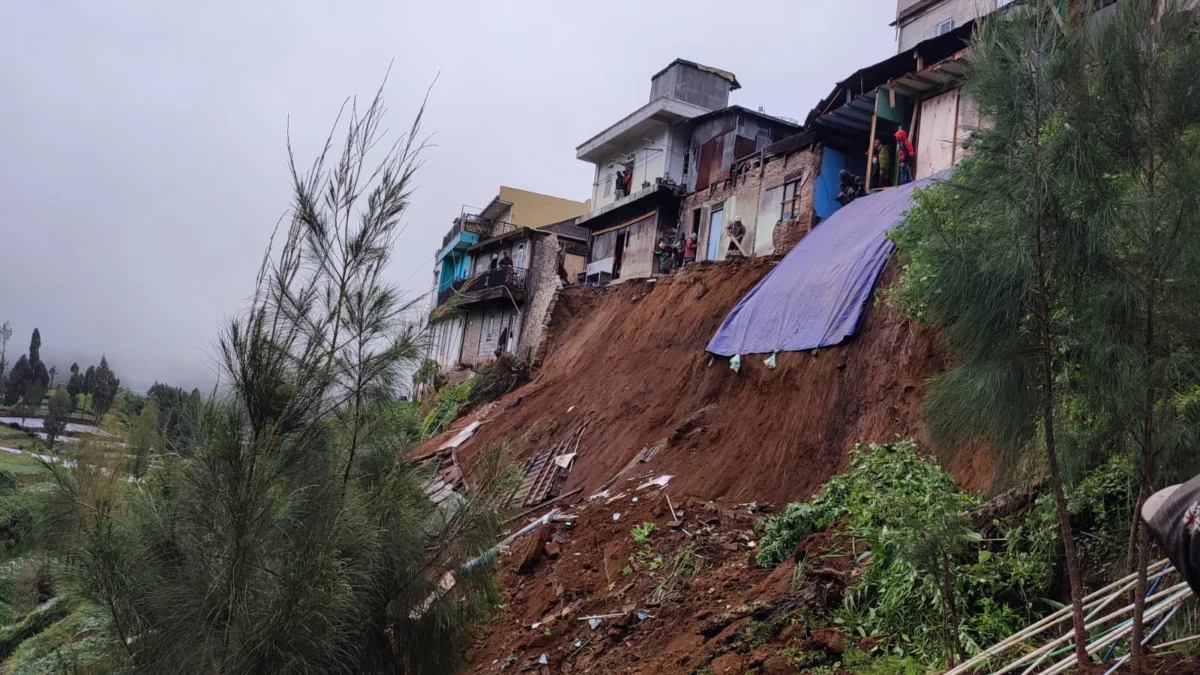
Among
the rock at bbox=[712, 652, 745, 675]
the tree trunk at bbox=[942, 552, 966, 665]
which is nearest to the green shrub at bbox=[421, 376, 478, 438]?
the rock at bbox=[712, 652, 745, 675]

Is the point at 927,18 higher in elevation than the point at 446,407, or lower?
higher

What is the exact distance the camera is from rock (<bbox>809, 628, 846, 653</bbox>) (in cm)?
596

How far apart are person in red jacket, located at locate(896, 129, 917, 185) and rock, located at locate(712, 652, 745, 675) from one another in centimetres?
1293

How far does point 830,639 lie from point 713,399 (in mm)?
8490

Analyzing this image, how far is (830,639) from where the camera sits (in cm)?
603

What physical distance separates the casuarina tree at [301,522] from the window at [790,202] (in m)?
16.1

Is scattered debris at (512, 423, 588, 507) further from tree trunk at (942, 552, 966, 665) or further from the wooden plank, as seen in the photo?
the wooden plank

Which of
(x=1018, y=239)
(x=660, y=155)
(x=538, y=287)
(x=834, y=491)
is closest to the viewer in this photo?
(x=1018, y=239)

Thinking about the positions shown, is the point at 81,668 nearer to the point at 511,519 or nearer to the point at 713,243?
the point at 511,519

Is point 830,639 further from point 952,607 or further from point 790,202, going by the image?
point 790,202

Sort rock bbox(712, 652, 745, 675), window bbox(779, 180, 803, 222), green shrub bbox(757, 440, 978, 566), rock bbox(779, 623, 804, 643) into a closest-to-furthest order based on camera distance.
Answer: rock bbox(712, 652, 745, 675)
rock bbox(779, 623, 804, 643)
green shrub bbox(757, 440, 978, 566)
window bbox(779, 180, 803, 222)

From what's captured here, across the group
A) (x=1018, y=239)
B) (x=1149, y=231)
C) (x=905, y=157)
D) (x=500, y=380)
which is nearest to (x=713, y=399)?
(x=905, y=157)

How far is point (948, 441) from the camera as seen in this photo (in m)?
5.00

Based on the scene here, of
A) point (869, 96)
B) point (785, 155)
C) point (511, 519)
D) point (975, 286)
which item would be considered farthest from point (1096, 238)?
point (785, 155)
